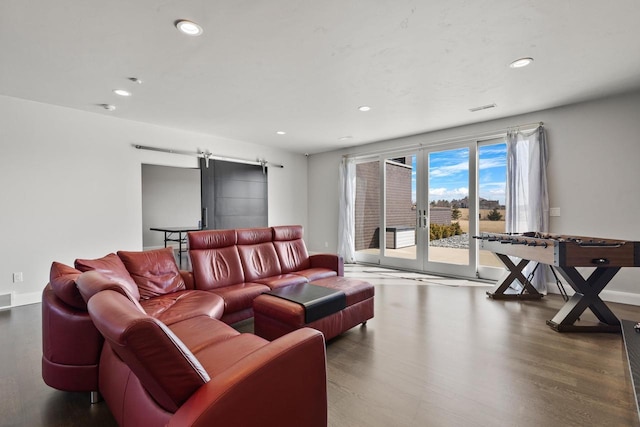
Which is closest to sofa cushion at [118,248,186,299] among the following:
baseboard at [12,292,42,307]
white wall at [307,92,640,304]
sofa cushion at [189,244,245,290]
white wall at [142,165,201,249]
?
sofa cushion at [189,244,245,290]

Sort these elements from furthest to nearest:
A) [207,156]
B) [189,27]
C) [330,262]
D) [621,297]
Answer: [207,156] → [330,262] → [621,297] → [189,27]

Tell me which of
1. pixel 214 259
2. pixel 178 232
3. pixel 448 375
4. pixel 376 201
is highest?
pixel 376 201

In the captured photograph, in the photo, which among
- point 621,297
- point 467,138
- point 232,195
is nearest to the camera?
point 621,297

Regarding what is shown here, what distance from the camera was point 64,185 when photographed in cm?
401

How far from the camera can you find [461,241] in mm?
5098

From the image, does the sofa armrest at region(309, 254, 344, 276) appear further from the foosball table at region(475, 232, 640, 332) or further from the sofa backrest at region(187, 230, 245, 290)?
the foosball table at region(475, 232, 640, 332)

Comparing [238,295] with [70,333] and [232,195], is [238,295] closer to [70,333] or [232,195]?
[70,333]

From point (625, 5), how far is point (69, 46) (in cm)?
424

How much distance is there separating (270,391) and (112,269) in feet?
6.36

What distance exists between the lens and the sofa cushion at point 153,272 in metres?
2.64

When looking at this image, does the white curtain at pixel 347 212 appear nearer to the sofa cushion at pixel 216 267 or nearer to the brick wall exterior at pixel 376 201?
the brick wall exterior at pixel 376 201

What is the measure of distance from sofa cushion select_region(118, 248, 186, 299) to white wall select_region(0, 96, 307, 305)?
6.82 feet

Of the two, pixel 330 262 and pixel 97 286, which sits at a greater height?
pixel 97 286

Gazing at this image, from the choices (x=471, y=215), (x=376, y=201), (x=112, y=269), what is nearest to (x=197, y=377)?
(x=112, y=269)
